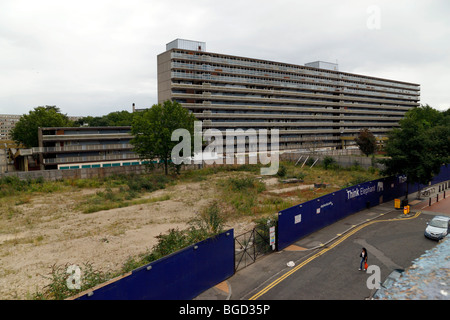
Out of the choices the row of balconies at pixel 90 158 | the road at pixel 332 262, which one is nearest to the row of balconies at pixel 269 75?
the row of balconies at pixel 90 158

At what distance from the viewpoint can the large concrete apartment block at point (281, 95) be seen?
78.2 metres

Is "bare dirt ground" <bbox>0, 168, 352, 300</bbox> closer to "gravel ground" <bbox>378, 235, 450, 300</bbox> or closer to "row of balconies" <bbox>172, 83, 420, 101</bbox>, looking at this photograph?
"gravel ground" <bbox>378, 235, 450, 300</bbox>

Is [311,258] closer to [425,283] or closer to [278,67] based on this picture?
[425,283]

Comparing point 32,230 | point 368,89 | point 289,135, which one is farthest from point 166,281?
point 368,89

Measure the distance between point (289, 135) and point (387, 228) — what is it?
7827 cm

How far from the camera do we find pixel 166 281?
11555 millimetres

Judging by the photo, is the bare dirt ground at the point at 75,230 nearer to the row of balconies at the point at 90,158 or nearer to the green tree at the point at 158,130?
the green tree at the point at 158,130

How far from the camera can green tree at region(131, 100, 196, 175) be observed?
48919 mm

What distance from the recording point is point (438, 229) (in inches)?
790

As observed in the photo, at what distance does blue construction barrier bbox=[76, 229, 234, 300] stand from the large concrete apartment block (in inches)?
2590

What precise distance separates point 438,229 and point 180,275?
19.1 m

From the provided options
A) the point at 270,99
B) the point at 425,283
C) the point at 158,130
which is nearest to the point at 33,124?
the point at 158,130

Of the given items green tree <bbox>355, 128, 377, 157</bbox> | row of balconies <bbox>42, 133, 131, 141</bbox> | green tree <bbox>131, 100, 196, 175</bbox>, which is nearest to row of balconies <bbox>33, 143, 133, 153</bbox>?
row of balconies <bbox>42, 133, 131, 141</bbox>
